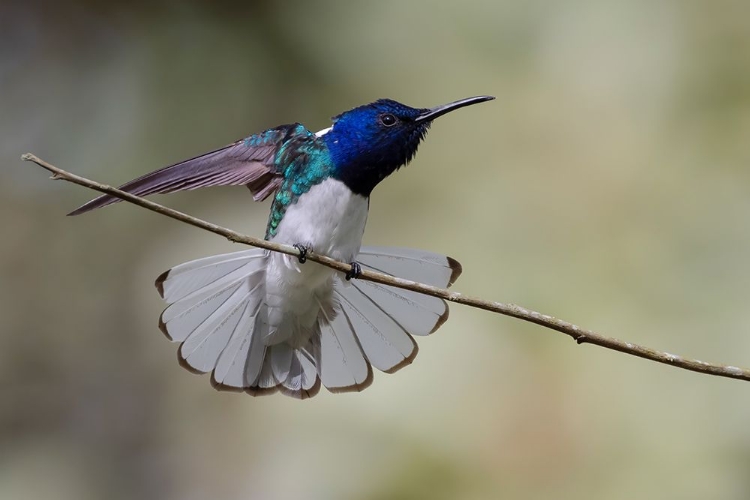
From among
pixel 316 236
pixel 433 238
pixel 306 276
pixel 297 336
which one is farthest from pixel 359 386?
pixel 433 238

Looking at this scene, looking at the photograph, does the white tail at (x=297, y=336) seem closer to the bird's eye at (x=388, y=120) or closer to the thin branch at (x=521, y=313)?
the bird's eye at (x=388, y=120)

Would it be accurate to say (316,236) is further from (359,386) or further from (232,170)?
(359,386)

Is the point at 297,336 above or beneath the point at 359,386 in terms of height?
above

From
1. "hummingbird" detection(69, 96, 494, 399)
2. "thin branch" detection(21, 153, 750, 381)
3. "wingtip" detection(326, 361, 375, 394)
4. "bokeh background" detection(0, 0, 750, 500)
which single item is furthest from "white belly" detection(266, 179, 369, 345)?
"bokeh background" detection(0, 0, 750, 500)

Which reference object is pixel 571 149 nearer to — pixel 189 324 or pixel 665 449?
pixel 665 449

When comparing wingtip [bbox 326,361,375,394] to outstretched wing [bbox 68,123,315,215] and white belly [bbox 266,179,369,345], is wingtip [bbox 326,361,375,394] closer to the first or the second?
white belly [bbox 266,179,369,345]

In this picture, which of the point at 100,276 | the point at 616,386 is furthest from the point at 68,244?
the point at 616,386

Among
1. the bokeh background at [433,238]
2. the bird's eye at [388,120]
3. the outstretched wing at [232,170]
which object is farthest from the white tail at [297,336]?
the bokeh background at [433,238]
